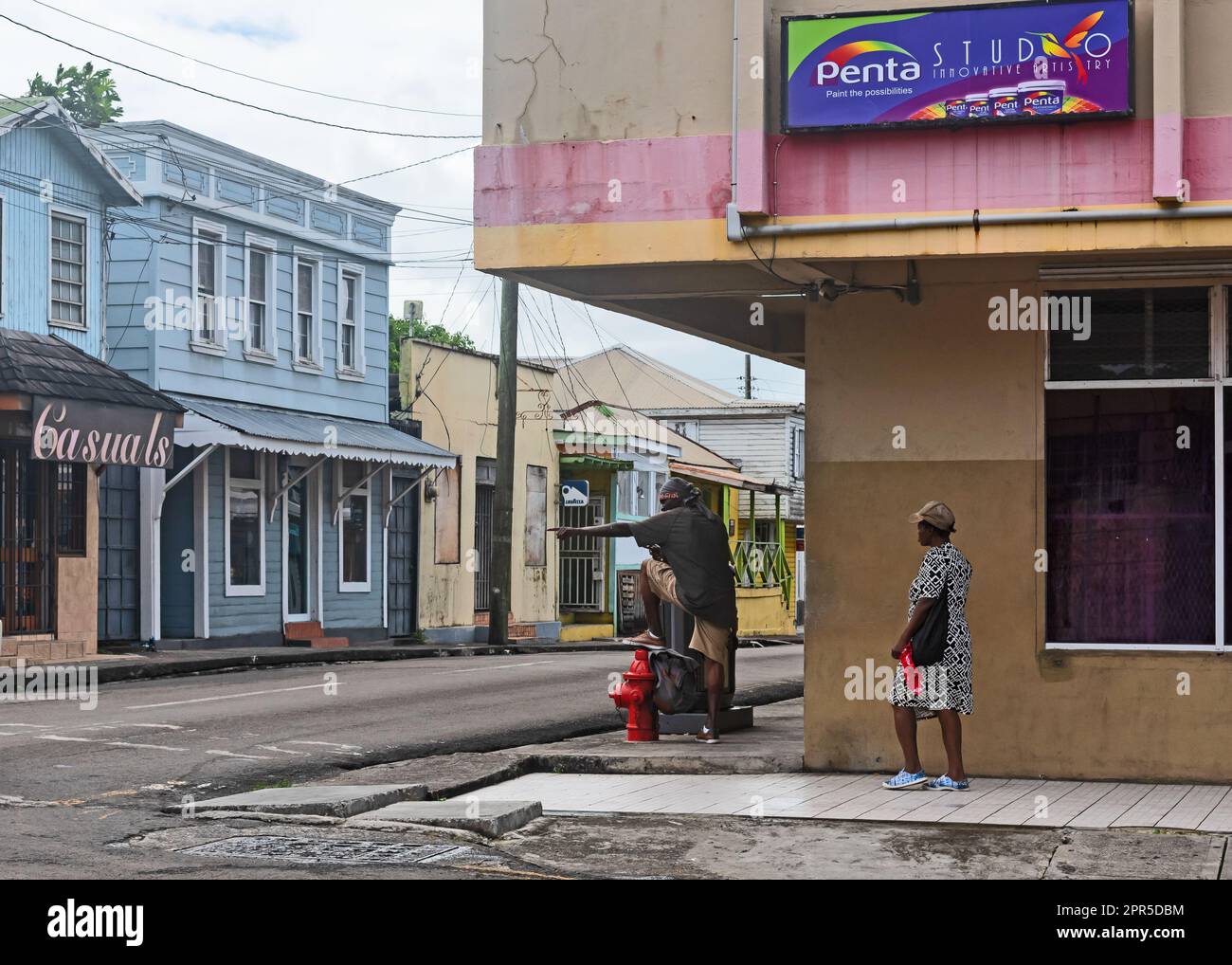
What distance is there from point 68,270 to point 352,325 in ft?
24.9

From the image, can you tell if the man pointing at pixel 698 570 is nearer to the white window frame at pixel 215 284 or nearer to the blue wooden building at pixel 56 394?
the blue wooden building at pixel 56 394

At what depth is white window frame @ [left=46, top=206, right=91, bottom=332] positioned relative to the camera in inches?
910

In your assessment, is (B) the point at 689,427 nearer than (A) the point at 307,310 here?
No

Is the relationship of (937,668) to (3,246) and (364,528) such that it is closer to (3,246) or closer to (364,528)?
(3,246)

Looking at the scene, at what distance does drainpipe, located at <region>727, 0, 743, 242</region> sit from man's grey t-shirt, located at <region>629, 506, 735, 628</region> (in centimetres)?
251

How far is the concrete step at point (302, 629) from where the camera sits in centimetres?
2766

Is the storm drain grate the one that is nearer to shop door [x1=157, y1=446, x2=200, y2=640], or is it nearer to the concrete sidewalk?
the concrete sidewalk

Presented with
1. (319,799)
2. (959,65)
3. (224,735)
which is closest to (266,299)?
(224,735)

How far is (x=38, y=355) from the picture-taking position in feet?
72.2

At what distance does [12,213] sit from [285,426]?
18.9 feet

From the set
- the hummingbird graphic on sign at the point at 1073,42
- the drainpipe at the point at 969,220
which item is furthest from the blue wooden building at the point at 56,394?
the hummingbird graphic on sign at the point at 1073,42

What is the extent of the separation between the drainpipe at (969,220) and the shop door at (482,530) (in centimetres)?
2372

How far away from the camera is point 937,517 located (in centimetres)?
1043

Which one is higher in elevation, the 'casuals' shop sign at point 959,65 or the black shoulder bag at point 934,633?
the 'casuals' shop sign at point 959,65
